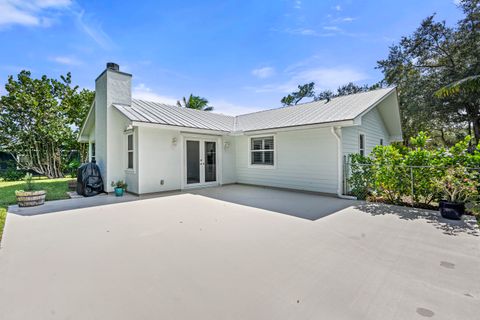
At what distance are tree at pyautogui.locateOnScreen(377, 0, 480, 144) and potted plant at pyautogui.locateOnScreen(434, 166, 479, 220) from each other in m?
10.6

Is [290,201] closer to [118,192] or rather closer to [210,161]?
[210,161]

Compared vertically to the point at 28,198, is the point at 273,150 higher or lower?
higher

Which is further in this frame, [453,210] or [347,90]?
[347,90]

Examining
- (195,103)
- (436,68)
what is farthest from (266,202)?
(195,103)

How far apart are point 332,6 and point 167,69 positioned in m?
8.59

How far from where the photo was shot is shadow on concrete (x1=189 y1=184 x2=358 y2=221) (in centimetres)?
595

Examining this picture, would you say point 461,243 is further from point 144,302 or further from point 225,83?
point 225,83

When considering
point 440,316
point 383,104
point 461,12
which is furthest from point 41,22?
point 461,12

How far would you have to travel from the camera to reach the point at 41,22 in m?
8.07

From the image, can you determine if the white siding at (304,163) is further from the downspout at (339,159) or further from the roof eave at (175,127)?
the roof eave at (175,127)

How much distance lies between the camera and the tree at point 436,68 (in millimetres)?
13180

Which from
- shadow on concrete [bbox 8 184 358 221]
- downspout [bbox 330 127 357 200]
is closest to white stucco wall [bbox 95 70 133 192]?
shadow on concrete [bbox 8 184 358 221]

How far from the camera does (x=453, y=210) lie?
5.14 metres

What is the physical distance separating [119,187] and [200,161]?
10.9ft
